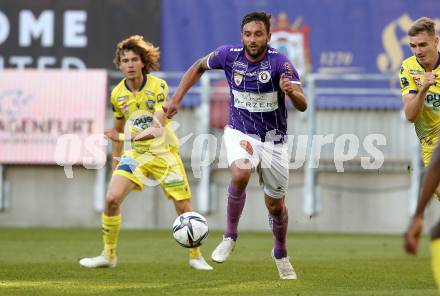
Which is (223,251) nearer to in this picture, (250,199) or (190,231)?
(190,231)

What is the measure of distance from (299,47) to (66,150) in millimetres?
5233

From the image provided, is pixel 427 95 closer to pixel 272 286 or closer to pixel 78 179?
pixel 272 286

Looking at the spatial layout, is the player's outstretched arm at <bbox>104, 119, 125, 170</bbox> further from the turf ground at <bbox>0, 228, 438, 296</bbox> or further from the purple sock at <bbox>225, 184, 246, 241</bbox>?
the purple sock at <bbox>225, 184, 246, 241</bbox>

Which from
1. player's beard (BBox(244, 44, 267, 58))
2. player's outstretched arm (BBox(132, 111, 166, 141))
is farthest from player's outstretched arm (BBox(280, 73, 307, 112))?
player's outstretched arm (BBox(132, 111, 166, 141))

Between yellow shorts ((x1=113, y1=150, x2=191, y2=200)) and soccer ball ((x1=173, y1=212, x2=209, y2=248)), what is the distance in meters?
0.92

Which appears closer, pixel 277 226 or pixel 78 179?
pixel 277 226

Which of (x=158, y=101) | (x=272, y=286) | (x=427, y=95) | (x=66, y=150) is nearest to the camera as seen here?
(x=272, y=286)

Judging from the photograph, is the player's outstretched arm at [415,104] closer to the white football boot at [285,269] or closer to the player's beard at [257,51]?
the player's beard at [257,51]

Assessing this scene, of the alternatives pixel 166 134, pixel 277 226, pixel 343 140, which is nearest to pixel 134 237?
pixel 343 140

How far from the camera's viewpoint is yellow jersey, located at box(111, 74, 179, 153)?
1185cm

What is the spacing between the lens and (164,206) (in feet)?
68.5

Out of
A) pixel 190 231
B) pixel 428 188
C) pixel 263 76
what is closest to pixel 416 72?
pixel 263 76

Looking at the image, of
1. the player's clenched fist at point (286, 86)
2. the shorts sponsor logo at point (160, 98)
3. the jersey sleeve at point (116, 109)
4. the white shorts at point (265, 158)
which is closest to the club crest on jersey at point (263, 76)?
the white shorts at point (265, 158)

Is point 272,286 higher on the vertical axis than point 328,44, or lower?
lower
